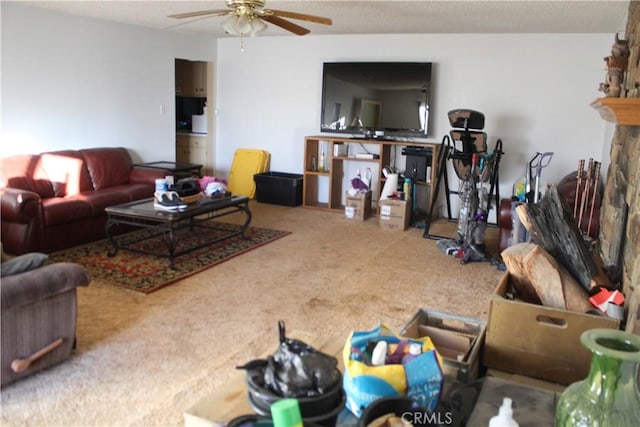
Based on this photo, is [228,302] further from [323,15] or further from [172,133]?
[172,133]

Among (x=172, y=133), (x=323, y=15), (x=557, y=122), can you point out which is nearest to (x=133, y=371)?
(x=323, y=15)

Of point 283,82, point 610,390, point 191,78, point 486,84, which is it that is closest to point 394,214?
point 486,84

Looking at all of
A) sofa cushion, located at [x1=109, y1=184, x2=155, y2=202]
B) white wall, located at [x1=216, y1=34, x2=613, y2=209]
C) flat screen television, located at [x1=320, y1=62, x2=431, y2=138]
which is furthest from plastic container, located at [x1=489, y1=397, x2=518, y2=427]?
flat screen television, located at [x1=320, y1=62, x2=431, y2=138]

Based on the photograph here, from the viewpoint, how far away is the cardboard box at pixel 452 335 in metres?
1.84

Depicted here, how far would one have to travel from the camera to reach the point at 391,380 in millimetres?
1288

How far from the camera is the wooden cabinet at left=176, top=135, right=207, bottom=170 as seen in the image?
7.82m

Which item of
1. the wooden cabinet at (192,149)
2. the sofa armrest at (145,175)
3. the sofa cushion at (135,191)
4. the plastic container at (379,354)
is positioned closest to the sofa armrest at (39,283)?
the plastic container at (379,354)

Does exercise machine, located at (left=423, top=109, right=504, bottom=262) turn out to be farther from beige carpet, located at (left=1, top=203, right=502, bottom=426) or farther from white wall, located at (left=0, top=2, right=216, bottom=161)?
white wall, located at (left=0, top=2, right=216, bottom=161)

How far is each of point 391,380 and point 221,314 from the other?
230 centimetres

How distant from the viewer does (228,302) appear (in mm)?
3625

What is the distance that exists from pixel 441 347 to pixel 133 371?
158cm

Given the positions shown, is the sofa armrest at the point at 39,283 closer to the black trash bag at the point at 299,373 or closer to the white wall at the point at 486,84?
the black trash bag at the point at 299,373

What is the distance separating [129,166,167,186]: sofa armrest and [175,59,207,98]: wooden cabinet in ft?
7.39

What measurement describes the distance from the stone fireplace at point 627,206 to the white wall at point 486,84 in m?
2.36
